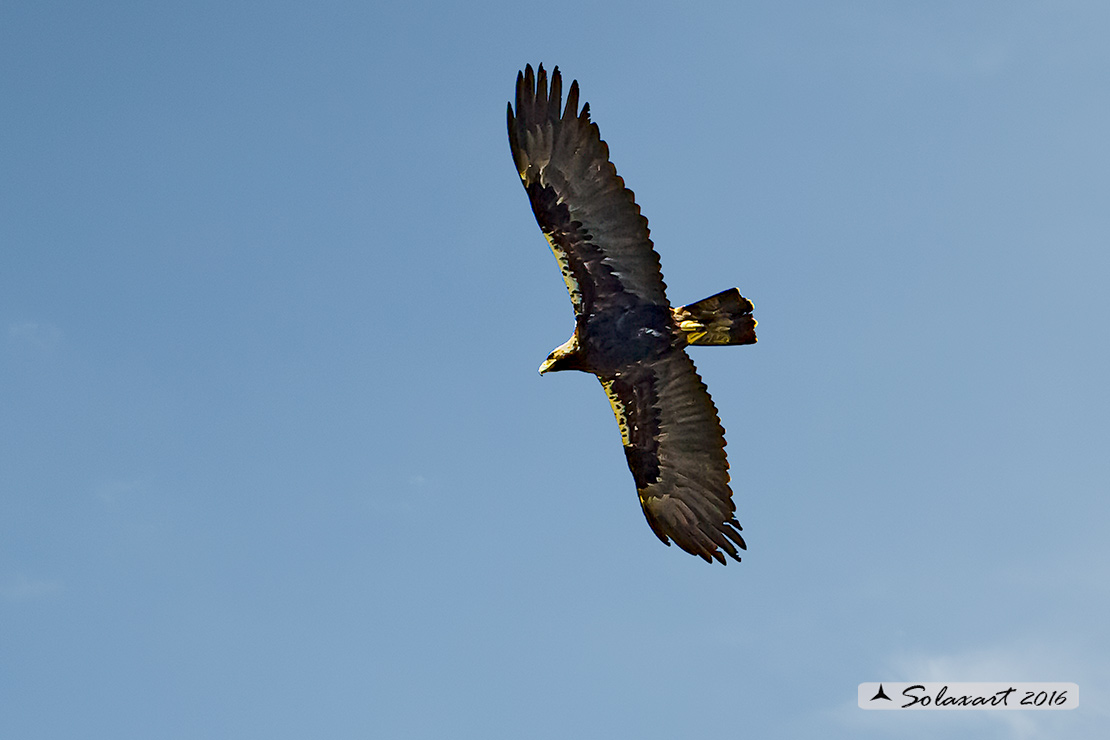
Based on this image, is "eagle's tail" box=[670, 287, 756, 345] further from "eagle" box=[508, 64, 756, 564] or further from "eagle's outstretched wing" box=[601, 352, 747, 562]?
"eagle's outstretched wing" box=[601, 352, 747, 562]

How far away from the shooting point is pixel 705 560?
14094mm

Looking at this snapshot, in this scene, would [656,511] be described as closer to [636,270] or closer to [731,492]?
[731,492]

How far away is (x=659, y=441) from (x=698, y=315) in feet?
6.34

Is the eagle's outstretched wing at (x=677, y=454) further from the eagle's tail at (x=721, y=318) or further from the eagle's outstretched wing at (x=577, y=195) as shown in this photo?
the eagle's outstretched wing at (x=577, y=195)

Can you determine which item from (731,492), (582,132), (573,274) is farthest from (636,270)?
(731,492)

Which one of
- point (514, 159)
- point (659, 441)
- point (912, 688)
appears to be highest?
point (514, 159)

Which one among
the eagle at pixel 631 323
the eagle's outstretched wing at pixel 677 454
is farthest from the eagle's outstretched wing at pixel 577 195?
the eagle's outstretched wing at pixel 677 454

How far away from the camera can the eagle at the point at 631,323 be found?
12.7 meters

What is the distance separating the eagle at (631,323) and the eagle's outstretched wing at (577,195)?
0.04ft

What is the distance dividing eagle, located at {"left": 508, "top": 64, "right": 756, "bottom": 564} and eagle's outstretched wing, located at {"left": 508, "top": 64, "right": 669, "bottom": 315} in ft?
0.04

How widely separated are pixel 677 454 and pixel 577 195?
3715 millimetres

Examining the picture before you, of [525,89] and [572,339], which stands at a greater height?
[525,89]

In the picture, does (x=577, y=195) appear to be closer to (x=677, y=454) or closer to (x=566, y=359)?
(x=566, y=359)

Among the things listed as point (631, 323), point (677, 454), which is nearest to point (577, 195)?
point (631, 323)
